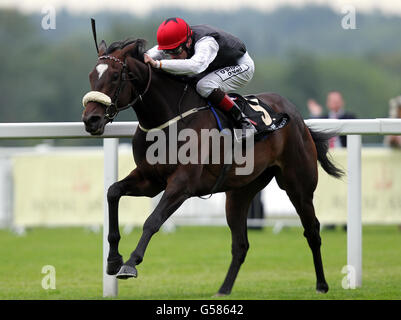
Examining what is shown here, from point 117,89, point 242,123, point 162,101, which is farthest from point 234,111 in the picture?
point 117,89

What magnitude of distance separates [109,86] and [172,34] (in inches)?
26.3

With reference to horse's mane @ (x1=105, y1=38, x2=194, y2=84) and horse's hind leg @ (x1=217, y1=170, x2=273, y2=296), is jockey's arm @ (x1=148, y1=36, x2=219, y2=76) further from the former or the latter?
horse's hind leg @ (x1=217, y1=170, x2=273, y2=296)

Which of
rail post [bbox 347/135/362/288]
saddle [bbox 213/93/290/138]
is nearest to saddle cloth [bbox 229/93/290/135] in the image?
saddle [bbox 213/93/290/138]

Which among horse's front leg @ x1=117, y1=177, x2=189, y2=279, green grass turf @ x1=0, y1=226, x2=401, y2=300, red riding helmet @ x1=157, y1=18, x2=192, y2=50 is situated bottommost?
green grass turf @ x1=0, y1=226, x2=401, y2=300

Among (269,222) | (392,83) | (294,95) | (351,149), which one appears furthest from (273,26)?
(351,149)

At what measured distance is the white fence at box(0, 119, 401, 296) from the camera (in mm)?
6391

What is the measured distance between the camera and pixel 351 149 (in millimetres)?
6965

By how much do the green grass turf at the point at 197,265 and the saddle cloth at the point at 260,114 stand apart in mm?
1323

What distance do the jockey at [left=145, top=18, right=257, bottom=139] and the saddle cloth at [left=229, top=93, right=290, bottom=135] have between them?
10 centimetres

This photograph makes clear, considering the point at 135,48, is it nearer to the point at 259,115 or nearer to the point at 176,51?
the point at 176,51

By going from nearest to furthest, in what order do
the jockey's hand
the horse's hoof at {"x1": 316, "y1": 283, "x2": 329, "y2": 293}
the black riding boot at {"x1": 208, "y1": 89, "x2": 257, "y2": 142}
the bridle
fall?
1. the bridle
2. the jockey's hand
3. the black riding boot at {"x1": 208, "y1": 89, "x2": 257, "y2": 142}
4. the horse's hoof at {"x1": 316, "y1": 283, "x2": 329, "y2": 293}

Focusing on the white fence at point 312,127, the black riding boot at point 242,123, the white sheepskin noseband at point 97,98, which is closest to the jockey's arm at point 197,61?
the black riding boot at point 242,123
